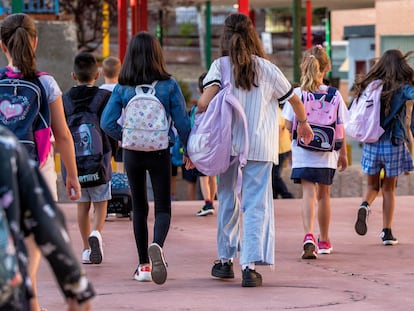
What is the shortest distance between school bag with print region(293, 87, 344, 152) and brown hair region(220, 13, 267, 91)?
154cm

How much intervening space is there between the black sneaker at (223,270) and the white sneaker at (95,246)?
119 cm

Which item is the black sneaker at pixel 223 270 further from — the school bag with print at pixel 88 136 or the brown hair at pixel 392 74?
the brown hair at pixel 392 74

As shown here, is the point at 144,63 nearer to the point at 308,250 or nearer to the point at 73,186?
the point at 73,186

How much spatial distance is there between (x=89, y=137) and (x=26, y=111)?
266 cm

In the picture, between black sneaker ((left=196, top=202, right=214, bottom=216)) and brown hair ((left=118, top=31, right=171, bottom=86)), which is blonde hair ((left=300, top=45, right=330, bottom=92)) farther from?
black sneaker ((left=196, top=202, right=214, bottom=216))

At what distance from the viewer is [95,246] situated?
9133 millimetres

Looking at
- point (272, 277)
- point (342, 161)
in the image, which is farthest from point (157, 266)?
point (342, 161)

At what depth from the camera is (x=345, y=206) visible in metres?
14.2

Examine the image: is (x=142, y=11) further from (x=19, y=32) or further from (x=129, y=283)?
(x=19, y=32)

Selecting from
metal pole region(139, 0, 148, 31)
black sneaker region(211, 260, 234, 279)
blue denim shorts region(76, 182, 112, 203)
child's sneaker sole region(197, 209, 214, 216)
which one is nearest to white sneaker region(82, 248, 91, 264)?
blue denim shorts region(76, 182, 112, 203)

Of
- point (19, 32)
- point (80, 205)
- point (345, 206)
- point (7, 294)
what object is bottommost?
point (345, 206)

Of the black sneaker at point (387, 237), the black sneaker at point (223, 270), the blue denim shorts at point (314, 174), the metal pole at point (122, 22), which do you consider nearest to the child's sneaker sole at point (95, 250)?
the black sneaker at point (223, 270)

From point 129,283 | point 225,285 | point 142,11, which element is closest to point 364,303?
point 225,285

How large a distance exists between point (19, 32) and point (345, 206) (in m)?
8.45
